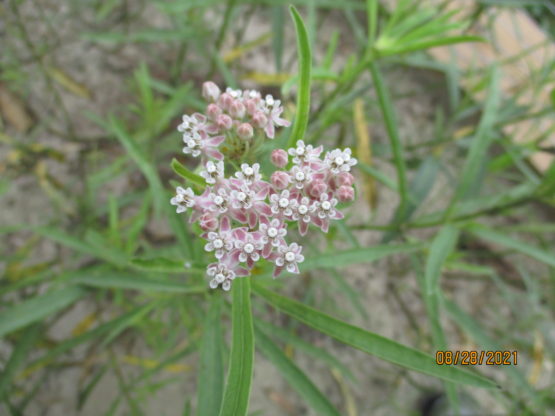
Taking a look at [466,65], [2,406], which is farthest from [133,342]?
[466,65]

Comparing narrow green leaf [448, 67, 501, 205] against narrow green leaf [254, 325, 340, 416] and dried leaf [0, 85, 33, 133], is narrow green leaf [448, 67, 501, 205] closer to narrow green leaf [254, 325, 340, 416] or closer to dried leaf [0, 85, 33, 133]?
narrow green leaf [254, 325, 340, 416]

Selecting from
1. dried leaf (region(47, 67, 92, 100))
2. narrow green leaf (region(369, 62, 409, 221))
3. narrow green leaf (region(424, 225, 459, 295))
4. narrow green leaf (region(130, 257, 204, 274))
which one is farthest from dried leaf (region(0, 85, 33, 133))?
narrow green leaf (region(424, 225, 459, 295))

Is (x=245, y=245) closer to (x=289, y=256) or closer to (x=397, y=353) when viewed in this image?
(x=289, y=256)

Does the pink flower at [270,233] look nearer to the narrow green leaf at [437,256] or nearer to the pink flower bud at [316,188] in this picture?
the pink flower bud at [316,188]

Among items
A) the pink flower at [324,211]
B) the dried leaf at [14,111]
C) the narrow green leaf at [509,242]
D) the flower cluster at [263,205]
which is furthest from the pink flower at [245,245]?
the dried leaf at [14,111]

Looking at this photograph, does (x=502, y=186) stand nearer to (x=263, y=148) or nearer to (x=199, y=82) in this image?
(x=199, y=82)

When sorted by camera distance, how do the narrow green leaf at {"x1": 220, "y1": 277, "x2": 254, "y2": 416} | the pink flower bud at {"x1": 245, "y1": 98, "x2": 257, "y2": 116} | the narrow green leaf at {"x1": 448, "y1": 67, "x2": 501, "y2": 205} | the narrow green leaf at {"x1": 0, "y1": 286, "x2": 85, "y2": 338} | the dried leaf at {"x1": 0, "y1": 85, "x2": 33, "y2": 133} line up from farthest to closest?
the dried leaf at {"x1": 0, "y1": 85, "x2": 33, "y2": 133} → the narrow green leaf at {"x1": 448, "y1": 67, "x2": 501, "y2": 205} → the narrow green leaf at {"x1": 0, "y1": 286, "x2": 85, "y2": 338} → the pink flower bud at {"x1": 245, "y1": 98, "x2": 257, "y2": 116} → the narrow green leaf at {"x1": 220, "y1": 277, "x2": 254, "y2": 416}
